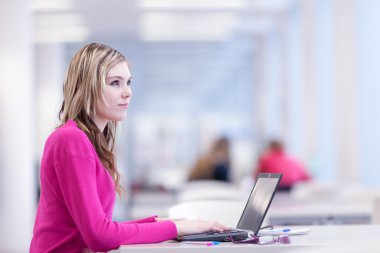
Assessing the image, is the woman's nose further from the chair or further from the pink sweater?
the chair

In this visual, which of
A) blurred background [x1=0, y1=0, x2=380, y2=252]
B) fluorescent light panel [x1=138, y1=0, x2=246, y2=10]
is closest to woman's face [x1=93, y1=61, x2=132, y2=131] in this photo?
blurred background [x1=0, y1=0, x2=380, y2=252]

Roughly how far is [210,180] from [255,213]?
7758mm

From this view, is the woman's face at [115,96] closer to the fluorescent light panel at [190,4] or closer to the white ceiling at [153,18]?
the white ceiling at [153,18]

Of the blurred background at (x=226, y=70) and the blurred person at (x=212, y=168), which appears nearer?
the blurred background at (x=226, y=70)

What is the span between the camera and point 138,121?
29172mm

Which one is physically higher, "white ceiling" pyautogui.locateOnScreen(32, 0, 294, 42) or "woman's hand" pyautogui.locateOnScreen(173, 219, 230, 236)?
"white ceiling" pyautogui.locateOnScreen(32, 0, 294, 42)

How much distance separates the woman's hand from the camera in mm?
Answer: 3205

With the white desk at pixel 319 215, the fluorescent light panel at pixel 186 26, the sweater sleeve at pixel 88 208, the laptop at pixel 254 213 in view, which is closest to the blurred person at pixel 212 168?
the fluorescent light panel at pixel 186 26

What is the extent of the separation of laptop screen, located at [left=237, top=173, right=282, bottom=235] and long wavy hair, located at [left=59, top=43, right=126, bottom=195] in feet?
2.03

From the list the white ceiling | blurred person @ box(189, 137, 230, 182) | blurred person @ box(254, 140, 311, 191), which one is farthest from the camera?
the white ceiling

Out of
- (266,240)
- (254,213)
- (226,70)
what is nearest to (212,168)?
(254,213)

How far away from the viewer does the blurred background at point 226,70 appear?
23.5ft

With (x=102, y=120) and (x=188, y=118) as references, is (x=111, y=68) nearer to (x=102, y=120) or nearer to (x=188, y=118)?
(x=102, y=120)

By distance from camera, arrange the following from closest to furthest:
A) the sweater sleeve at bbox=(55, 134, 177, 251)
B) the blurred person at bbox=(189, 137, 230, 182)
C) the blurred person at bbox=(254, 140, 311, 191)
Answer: the sweater sleeve at bbox=(55, 134, 177, 251) → the blurred person at bbox=(189, 137, 230, 182) → the blurred person at bbox=(254, 140, 311, 191)
